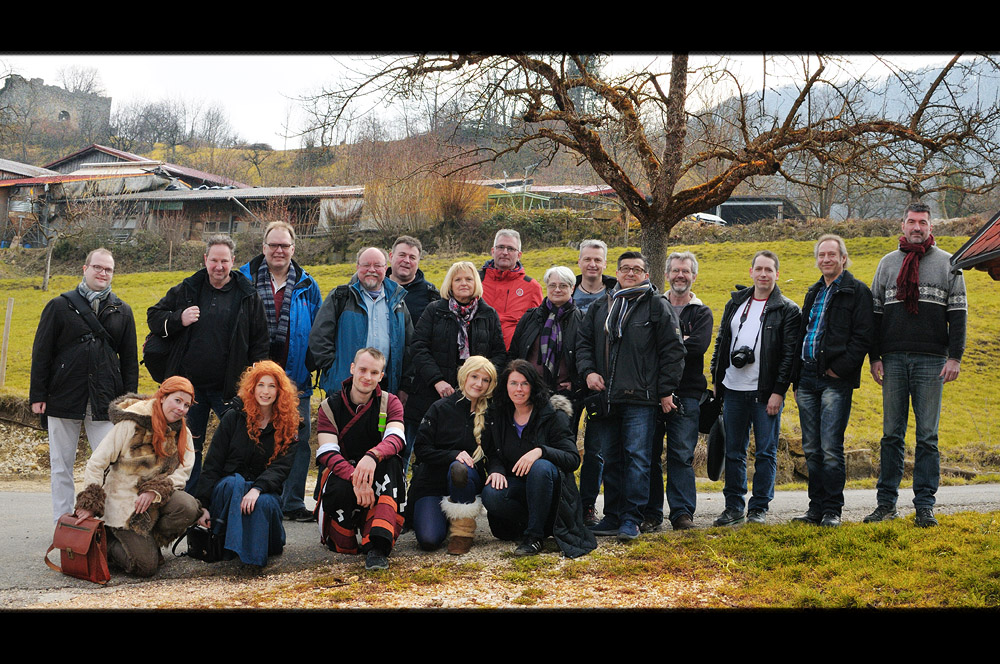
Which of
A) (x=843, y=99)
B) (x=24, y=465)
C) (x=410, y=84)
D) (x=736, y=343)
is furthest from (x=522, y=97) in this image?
(x=24, y=465)

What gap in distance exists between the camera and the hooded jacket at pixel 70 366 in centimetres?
553

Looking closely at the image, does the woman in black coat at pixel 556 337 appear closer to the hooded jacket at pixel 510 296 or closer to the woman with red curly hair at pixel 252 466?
the hooded jacket at pixel 510 296

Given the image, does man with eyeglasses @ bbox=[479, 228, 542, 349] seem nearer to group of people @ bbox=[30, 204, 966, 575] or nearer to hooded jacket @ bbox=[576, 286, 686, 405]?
group of people @ bbox=[30, 204, 966, 575]

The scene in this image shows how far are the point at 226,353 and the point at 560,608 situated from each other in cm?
335

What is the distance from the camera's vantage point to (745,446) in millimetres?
6137

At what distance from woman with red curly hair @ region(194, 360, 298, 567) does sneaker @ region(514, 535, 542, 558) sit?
1.67 meters

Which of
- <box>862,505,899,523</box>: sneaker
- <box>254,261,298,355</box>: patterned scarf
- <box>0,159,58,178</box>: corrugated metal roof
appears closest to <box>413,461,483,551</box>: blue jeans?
<box>254,261,298,355</box>: patterned scarf

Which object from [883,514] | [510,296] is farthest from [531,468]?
[883,514]

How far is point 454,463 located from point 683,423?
6.31 feet

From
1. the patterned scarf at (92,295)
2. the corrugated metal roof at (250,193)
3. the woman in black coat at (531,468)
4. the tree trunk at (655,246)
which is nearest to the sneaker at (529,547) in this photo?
the woman in black coat at (531,468)

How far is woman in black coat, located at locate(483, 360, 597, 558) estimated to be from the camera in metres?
5.30

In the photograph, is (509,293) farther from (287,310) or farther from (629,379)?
(287,310)

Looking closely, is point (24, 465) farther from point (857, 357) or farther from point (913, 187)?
point (913, 187)

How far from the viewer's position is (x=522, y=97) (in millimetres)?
9734
